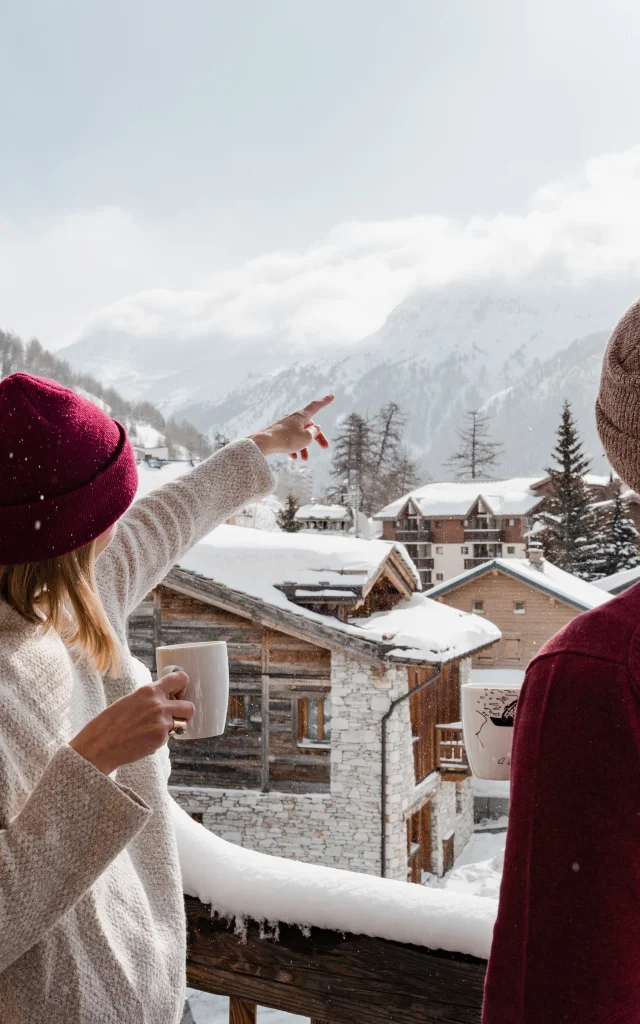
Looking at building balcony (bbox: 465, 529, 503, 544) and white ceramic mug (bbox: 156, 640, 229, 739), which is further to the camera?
building balcony (bbox: 465, 529, 503, 544)

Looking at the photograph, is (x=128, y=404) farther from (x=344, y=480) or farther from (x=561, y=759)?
(x=561, y=759)

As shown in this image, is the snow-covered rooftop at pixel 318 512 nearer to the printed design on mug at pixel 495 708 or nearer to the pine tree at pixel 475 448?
the pine tree at pixel 475 448

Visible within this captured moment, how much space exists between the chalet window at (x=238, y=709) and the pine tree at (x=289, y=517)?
1645 mm

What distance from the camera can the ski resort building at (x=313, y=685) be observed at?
4730 mm

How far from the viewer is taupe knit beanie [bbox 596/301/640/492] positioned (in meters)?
0.31

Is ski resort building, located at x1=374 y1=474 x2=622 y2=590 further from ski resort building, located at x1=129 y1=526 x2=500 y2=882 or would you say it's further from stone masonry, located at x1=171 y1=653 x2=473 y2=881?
stone masonry, located at x1=171 y1=653 x2=473 y2=881

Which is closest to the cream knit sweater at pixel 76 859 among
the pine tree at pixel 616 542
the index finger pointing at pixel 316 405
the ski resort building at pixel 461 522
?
the index finger pointing at pixel 316 405

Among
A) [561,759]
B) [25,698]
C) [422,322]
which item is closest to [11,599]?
[25,698]

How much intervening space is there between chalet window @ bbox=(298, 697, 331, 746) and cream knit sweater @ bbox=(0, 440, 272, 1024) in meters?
4.69

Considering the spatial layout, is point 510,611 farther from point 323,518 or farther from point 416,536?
point 323,518

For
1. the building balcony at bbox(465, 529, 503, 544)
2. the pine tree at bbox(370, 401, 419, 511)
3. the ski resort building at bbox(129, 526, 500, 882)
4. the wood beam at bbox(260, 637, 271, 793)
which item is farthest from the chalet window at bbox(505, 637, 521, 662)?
the wood beam at bbox(260, 637, 271, 793)

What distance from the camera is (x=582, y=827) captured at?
28 cm

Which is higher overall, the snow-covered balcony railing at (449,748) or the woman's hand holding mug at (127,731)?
the woman's hand holding mug at (127,731)

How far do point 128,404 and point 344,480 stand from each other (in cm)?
147
